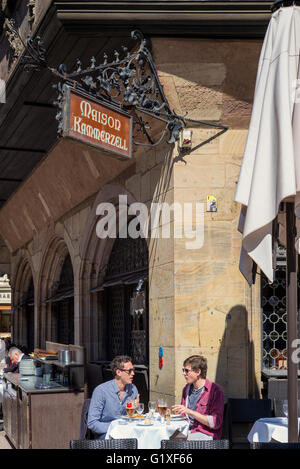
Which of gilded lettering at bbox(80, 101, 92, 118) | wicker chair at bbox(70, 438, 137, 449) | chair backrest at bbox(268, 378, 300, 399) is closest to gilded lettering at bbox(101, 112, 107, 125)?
gilded lettering at bbox(80, 101, 92, 118)

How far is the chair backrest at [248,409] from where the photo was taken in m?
7.33

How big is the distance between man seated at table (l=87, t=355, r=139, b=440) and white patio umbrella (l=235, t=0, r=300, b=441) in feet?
7.53

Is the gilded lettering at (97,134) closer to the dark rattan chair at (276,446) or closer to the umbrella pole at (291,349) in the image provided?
the umbrella pole at (291,349)

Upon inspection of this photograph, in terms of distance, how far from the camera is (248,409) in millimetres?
7367

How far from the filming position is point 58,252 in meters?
15.6

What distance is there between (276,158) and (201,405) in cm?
274

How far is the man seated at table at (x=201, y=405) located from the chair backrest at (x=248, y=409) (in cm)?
65

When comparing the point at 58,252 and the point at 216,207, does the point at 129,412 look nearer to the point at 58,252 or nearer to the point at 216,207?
the point at 216,207

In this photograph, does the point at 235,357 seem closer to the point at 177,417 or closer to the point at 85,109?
the point at 177,417

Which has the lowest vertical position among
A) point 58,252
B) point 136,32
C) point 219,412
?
point 219,412

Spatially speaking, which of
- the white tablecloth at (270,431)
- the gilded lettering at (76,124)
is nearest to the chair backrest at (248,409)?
the white tablecloth at (270,431)

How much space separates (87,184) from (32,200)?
164 inches

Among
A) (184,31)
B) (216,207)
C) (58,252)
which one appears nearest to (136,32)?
(184,31)

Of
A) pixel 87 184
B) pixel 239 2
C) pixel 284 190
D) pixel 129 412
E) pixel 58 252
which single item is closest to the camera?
pixel 284 190
